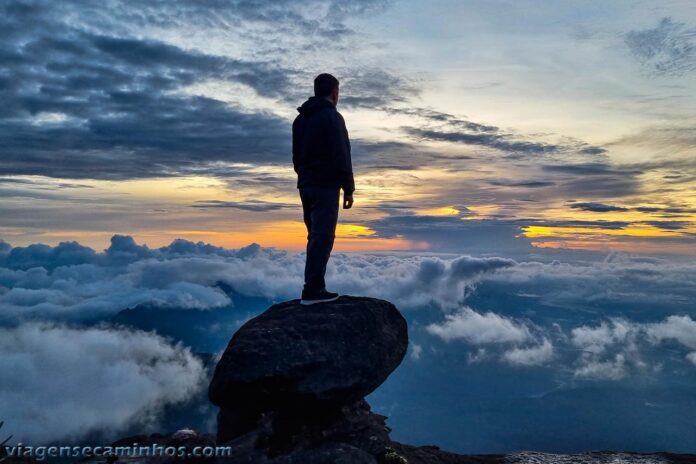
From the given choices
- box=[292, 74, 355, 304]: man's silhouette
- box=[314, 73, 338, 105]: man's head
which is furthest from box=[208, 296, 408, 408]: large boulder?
box=[314, 73, 338, 105]: man's head

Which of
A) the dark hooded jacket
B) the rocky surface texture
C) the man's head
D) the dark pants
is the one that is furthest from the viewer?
the dark pants

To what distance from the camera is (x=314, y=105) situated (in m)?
12.1

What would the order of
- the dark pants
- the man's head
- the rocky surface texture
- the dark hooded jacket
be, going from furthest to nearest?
the dark pants → the man's head → the dark hooded jacket → the rocky surface texture

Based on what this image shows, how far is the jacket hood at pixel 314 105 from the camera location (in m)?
12.1

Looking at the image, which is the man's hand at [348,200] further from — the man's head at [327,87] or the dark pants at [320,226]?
the man's head at [327,87]

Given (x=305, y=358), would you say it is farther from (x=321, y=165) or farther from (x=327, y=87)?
(x=327, y=87)

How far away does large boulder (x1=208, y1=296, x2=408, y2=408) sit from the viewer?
35.9ft

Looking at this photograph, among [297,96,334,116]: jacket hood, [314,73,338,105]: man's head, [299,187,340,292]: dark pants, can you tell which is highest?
[314,73,338,105]: man's head

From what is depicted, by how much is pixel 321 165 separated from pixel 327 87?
6.93 ft

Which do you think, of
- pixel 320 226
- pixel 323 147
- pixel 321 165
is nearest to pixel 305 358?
pixel 320 226

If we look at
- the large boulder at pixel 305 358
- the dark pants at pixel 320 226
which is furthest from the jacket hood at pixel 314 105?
the large boulder at pixel 305 358

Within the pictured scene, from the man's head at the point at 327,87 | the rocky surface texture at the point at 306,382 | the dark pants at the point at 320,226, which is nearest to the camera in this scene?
the rocky surface texture at the point at 306,382

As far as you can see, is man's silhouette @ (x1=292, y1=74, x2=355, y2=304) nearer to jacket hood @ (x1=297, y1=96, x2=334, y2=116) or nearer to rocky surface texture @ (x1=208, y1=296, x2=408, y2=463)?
jacket hood @ (x1=297, y1=96, x2=334, y2=116)

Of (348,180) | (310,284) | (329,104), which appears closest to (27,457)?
(310,284)
